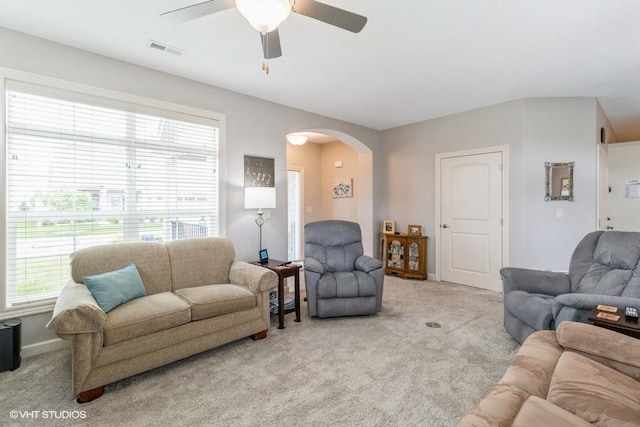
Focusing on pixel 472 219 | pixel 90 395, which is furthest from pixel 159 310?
pixel 472 219

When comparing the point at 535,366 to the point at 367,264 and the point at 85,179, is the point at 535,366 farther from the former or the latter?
the point at 85,179

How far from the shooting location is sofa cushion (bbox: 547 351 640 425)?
1.11 meters

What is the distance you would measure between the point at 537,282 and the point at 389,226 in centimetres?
288

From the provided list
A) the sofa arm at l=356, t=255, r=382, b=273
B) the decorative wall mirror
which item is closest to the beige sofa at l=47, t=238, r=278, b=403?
the sofa arm at l=356, t=255, r=382, b=273

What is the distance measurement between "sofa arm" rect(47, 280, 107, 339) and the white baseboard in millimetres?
922

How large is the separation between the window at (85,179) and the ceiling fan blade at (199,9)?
157cm

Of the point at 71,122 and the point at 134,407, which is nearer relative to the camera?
the point at 134,407

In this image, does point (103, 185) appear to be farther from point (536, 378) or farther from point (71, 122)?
point (536, 378)

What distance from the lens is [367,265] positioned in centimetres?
353

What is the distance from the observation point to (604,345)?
150cm

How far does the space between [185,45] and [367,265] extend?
2786 mm

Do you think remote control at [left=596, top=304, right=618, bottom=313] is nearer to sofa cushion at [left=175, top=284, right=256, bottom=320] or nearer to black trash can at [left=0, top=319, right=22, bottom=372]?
sofa cushion at [left=175, top=284, right=256, bottom=320]

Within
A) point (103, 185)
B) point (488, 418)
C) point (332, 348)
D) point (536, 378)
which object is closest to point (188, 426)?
point (332, 348)

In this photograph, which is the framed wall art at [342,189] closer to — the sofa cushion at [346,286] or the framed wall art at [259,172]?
the framed wall art at [259,172]
